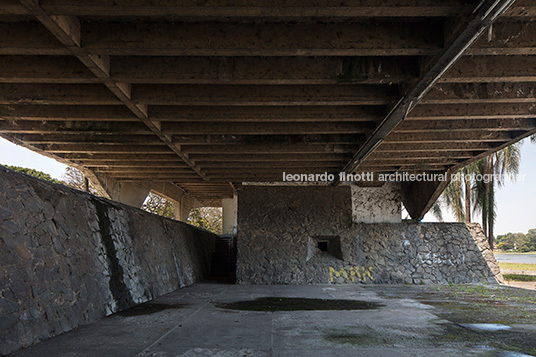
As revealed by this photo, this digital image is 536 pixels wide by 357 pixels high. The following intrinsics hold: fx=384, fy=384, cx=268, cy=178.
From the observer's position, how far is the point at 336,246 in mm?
10156

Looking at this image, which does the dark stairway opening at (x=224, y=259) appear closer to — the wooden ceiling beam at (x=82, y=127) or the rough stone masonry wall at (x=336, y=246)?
the rough stone masonry wall at (x=336, y=246)

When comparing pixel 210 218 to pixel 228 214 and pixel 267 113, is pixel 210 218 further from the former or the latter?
pixel 267 113

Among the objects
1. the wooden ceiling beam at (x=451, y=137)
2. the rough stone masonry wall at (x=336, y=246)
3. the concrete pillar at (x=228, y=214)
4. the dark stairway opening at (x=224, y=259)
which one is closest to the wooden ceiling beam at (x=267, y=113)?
the wooden ceiling beam at (x=451, y=137)

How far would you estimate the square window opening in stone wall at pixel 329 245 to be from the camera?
10.1 meters

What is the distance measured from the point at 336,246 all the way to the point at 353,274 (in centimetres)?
83

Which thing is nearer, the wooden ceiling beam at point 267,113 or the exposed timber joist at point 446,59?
the exposed timber joist at point 446,59

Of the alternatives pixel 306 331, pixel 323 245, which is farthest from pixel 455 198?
pixel 306 331

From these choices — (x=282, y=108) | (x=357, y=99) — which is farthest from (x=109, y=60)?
(x=357, y=99)

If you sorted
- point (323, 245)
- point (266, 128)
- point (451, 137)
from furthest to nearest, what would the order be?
1. point (323, 245)
2. point (451, 137)
3. point (266, 128)

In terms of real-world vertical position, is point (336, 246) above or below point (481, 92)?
below

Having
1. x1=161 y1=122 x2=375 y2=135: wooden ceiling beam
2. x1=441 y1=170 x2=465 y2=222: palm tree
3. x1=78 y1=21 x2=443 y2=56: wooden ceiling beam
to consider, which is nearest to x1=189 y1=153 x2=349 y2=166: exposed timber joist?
x1=161 y1=122 x2=375 y2=135: wooden ceiling beam

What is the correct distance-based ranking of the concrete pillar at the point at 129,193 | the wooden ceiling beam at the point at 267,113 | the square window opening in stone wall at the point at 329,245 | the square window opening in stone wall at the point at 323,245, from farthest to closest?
the concrete pillar at the point at 129,193, the square window opening in stone wall at the point at 323,245, the square window opening in stone wall at the point at 329,245, the wooden ceiling beam at the point at 267,113

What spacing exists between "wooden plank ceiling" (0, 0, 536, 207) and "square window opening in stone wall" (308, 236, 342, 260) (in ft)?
7.97

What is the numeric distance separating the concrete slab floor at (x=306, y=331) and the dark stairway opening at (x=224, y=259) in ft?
20.8
